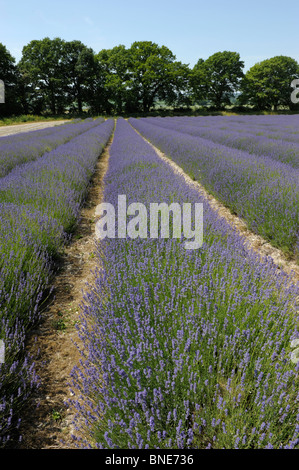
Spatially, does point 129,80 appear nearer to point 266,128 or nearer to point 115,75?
point 115,75

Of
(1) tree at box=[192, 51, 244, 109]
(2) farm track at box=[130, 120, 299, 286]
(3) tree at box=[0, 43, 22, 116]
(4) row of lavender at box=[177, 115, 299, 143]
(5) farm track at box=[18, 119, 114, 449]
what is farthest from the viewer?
(1) tree at box=[192, 51, 244, 109]

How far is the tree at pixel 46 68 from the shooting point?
3834 centimetres

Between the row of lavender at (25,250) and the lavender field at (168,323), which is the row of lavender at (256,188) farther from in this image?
the row of lavender at (25,250)

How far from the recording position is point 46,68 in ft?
128

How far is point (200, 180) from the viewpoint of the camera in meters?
6.52

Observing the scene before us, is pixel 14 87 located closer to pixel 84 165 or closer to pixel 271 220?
pixel 84 165

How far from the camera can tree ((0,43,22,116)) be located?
33406mm

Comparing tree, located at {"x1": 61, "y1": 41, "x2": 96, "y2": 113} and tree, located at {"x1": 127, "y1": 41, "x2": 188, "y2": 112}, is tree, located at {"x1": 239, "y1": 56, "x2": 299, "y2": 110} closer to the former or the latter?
tree, located at {"x1": 127, "y1": 41, "x2": 188, "y2": 112}

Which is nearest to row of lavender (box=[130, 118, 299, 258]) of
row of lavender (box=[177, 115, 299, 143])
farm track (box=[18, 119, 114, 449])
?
farm track (box=[18, 119, 114, 449])

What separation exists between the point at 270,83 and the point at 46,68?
113 feet

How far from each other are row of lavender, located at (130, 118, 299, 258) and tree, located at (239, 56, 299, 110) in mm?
44017

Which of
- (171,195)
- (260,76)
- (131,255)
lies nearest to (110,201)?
(171,195)

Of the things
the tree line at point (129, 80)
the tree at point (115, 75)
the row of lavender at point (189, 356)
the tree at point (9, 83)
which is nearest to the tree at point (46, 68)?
the tree line at point (129, 80)

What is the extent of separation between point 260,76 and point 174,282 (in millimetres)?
52272
